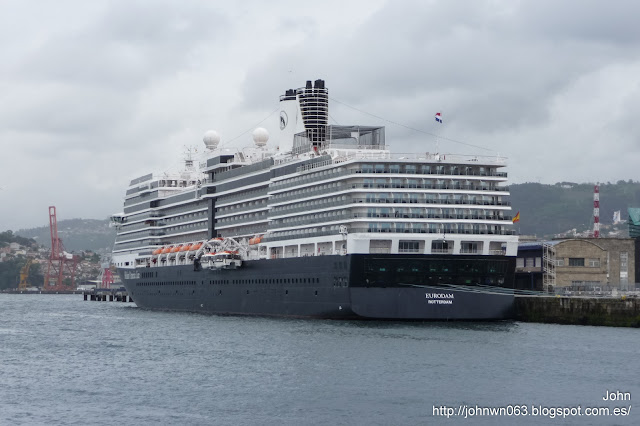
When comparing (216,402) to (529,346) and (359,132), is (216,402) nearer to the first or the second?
(529,346)

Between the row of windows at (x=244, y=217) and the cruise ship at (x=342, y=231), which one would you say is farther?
the row of windows at (x=244, y=217)

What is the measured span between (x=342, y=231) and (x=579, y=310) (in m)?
17.2

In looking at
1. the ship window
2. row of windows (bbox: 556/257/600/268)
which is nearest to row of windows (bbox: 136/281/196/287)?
row of windows (bbox: 556/257/600/268)

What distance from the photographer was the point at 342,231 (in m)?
73.4

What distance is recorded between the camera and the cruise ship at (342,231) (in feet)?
233

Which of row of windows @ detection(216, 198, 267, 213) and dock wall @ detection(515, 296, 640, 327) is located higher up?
row of windows @ detection(216, 198, 267, 213)

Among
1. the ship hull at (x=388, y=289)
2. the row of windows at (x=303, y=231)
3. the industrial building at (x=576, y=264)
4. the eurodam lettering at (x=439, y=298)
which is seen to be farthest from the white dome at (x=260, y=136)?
the eurodam lettering at (x=439, y=298)

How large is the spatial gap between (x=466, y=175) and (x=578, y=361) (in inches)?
971

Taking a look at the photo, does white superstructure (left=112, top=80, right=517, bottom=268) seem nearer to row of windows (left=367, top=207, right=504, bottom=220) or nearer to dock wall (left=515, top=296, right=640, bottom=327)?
row of windows (left=367, top=207, right=504, bottom=220)

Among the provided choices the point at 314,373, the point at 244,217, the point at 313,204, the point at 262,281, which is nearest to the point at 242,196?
the point at 244,217

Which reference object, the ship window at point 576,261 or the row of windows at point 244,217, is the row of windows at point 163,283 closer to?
the row of windows at point 244,217

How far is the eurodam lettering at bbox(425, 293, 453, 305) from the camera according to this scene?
7050cm

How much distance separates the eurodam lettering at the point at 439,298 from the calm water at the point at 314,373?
1593 millimetres

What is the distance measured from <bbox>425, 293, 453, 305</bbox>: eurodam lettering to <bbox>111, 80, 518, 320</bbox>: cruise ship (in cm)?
9
